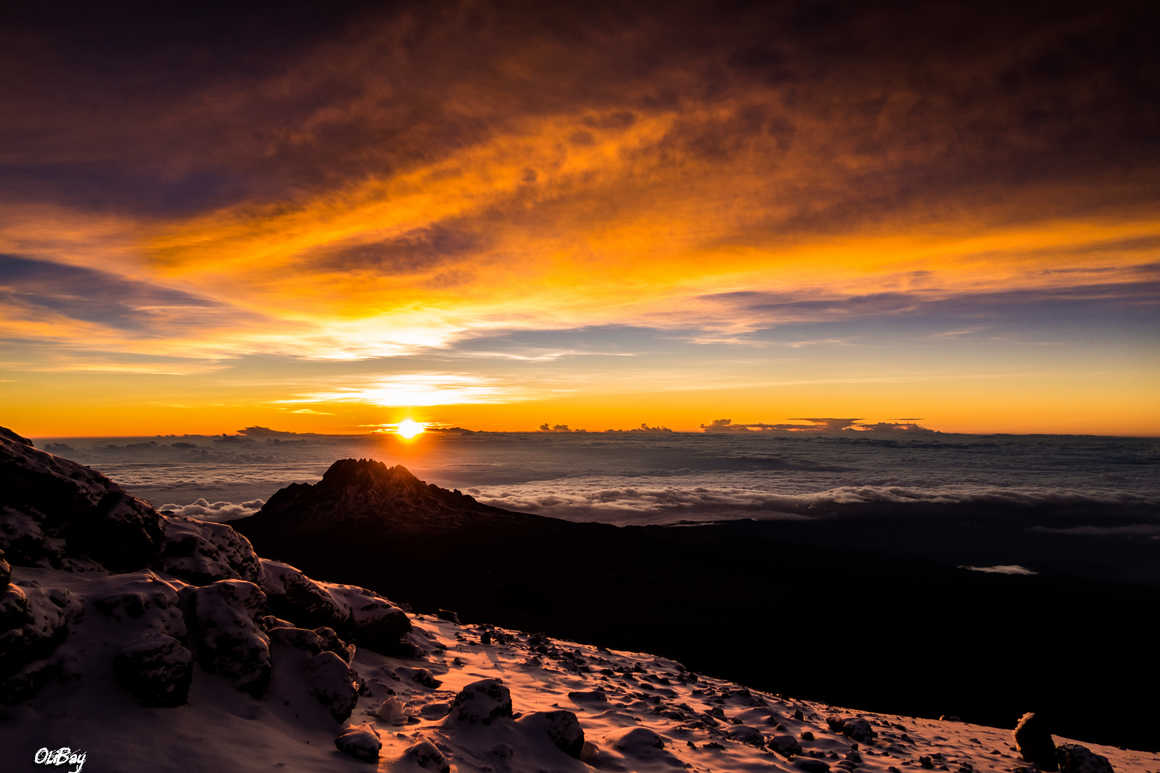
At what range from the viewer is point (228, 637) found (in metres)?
5.35

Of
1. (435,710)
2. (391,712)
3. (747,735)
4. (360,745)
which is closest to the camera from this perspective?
(360,745)

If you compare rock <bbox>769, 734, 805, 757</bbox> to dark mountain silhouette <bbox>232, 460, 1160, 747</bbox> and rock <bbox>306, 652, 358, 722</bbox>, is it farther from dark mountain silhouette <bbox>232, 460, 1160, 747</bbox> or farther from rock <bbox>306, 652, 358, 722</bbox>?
dark mountain silhouette <bbox>232, 460, 1160, 747</bbox>

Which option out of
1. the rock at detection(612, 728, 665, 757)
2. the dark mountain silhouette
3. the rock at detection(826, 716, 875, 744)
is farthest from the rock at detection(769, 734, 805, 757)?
the dark mountain silhouette

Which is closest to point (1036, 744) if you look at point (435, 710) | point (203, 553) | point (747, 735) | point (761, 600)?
point (747, 735)

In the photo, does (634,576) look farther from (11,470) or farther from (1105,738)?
(11,470)

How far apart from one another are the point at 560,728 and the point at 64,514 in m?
6.07

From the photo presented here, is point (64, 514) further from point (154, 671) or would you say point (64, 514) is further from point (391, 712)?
point (391, 712)

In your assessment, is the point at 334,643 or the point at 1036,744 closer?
the point at 334,643

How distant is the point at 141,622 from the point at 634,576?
27.2 m

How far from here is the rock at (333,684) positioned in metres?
5.66

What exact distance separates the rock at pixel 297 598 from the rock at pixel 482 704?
9.89 ft

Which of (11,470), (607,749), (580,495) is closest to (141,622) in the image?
(11,470)

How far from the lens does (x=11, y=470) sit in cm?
585

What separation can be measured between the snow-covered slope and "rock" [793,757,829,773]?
5 centimetres
